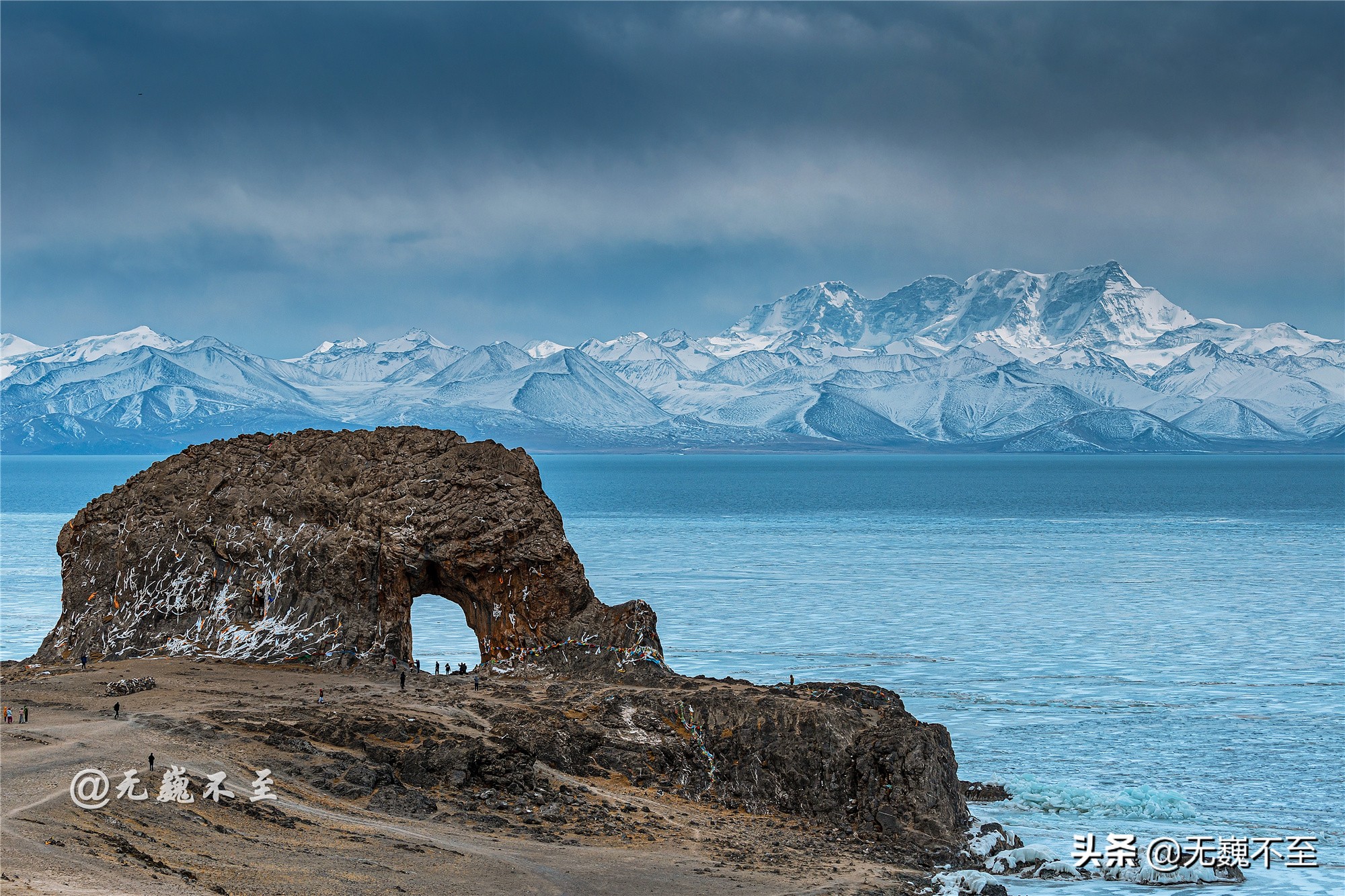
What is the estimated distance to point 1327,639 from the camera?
50406mm

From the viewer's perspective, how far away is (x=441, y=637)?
5156cm

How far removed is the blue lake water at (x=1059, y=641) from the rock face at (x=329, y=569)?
29.5ft

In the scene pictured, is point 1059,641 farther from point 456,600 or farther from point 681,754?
point 681,754

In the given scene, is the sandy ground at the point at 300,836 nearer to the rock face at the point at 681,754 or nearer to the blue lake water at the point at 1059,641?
the rock face at the point at 681,754

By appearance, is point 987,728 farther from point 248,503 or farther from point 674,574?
point 674,574

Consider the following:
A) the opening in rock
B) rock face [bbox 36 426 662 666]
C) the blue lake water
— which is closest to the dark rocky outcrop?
rock face [bbox 36 426 662 666]

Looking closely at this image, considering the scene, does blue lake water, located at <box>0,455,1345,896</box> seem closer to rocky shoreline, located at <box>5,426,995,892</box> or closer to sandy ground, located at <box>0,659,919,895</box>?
rocky shoreline, located at <box>5,426,995,892</box>

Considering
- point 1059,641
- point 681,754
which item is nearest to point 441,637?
point 681,754

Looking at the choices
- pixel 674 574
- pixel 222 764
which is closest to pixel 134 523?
pixel 222 764

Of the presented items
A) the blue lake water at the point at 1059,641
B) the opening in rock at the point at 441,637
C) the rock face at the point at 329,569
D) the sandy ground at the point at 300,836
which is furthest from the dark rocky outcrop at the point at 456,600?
the blue lake water at the point at 1059,641

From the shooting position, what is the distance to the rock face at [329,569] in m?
35.7

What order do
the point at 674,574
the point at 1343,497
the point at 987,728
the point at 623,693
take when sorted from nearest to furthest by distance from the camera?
the point at 623,693 < the point at 987,728 < the point at 674,574 < the point at 1343,497

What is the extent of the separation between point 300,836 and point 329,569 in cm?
1435

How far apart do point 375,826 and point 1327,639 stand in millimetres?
41150
